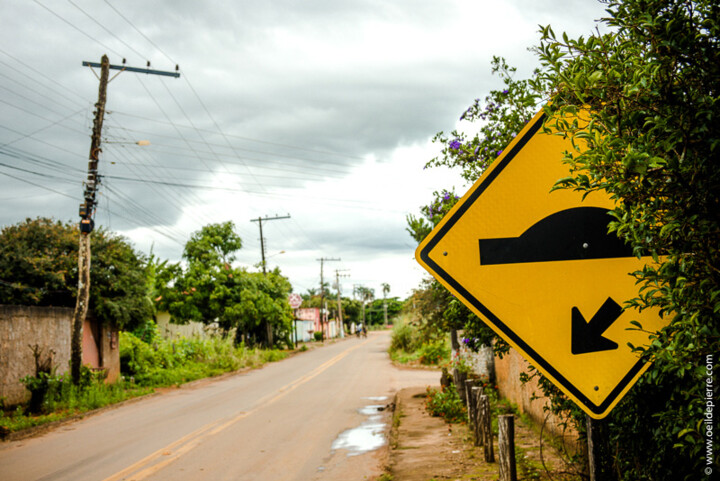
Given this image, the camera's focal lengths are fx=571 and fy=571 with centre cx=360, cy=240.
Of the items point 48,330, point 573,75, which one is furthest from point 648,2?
point 48,330

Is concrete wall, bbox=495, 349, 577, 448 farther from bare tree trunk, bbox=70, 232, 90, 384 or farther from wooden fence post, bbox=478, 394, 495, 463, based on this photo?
bare tree trunk, bbox=70, 232, 90, 384

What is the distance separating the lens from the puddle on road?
29.6ft

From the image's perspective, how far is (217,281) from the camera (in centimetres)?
3195

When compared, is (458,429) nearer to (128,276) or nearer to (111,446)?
(111,446)

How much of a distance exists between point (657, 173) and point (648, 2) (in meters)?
0.57

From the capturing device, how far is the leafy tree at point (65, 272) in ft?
50.4

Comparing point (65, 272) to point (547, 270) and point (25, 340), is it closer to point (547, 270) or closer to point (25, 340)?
point (25, 340)

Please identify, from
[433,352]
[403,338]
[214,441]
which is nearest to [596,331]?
[214,441]

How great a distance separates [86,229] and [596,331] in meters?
15.2

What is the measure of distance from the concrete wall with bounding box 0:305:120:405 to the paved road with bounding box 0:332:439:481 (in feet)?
6.65

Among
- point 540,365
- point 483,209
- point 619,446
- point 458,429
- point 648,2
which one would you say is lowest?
point 458,429

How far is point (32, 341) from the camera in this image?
46.8 feet

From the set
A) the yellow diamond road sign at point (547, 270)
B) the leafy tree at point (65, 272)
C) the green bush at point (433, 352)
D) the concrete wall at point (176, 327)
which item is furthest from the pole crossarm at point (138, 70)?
the concrete wall at point (176, 327)

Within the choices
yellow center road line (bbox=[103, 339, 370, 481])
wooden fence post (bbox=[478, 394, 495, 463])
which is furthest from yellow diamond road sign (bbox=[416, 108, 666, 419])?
yellow center road line (bbox=[103, 339, 370, 481])
